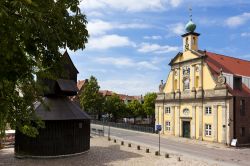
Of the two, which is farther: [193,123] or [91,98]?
[91,98]

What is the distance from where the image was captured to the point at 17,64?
281 inches

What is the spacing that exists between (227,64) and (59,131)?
30584 millimetres

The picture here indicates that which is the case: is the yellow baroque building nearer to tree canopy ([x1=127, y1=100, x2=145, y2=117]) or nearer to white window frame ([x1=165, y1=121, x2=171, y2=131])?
white window frame ([x1=165, y1=121, x2=171, y2=131])

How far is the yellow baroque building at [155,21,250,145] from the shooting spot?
40.8m

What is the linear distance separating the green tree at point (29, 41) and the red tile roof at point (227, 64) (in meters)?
38.3

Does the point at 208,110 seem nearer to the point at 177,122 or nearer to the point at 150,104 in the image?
the point at 177,122

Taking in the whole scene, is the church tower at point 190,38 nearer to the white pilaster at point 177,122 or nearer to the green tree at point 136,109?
the white pilaster at point 177,122

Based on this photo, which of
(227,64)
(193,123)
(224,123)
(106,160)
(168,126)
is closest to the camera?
(106,160)

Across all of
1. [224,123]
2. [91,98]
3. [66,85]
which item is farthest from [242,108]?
[91,98]

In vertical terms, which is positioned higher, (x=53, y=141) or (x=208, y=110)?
(x=208, y=110)

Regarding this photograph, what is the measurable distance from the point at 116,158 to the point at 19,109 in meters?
18.8

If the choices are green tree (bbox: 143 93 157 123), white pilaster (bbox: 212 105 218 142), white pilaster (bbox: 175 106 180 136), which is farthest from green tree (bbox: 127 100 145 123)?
white pilaster (bbox: 212 105 218 142)

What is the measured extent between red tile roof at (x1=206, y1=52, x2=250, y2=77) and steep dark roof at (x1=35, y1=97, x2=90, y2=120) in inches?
902

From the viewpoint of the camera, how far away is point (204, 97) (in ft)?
144
